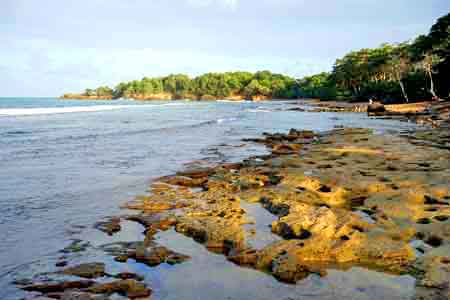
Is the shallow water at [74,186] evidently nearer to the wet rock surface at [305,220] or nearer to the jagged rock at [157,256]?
the jagged rock at [157,256]

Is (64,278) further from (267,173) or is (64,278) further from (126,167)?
(126,167)

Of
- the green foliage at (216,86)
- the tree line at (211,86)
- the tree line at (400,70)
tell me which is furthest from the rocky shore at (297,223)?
the tree line at (211,86)

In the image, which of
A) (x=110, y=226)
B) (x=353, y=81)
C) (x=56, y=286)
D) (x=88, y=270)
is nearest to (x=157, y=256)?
(x=88, y=270)

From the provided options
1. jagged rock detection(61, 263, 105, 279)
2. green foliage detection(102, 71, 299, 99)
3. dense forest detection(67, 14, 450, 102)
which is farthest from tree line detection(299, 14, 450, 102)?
jagged rock detection(61, 263, 105, 279)

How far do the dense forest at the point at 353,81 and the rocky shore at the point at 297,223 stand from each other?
3750 cm

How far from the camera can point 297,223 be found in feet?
18.2

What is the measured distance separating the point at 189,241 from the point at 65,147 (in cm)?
1257

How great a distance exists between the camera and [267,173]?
966cm

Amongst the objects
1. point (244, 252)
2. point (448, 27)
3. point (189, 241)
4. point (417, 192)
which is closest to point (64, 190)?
point (189, 241)

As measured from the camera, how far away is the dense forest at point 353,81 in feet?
139

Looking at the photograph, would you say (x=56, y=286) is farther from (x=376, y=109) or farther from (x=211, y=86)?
(x=211, y=86)

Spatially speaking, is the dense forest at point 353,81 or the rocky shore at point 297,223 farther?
the dense forest at point 353,81

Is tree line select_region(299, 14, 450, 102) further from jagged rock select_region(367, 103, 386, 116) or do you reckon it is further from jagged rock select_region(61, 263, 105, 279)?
jagged rock select_region(61, 263, 105, 279)

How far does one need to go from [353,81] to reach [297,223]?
3408 inches
